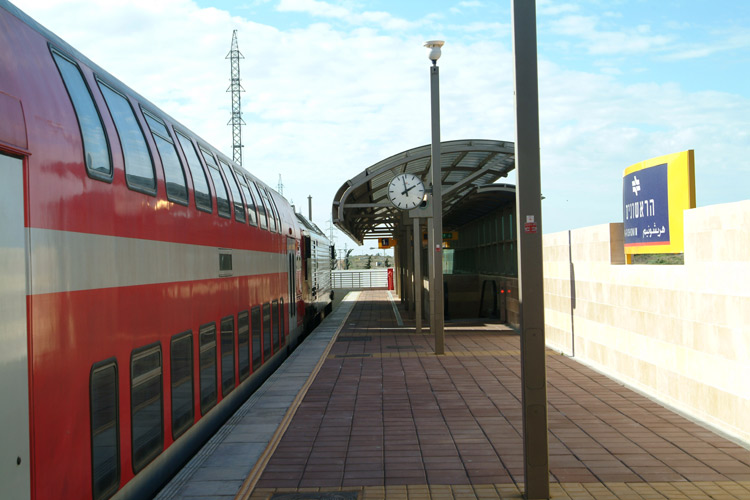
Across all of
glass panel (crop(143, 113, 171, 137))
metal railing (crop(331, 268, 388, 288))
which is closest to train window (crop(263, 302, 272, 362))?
glass panel (crop(143, 113, 171, 137))

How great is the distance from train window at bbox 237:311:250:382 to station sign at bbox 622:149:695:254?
5392mm

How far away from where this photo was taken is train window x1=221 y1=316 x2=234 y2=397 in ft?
27.5

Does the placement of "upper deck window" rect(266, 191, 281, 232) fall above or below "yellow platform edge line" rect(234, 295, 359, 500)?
above

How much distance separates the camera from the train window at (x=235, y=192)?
30.4 feet

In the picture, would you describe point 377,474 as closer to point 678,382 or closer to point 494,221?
point 678,382

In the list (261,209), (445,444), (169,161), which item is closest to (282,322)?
(261,209)

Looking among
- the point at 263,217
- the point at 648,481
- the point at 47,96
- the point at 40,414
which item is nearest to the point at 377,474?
the point at 648,481

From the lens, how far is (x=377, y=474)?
644 cm

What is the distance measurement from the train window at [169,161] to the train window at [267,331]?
15.8 ft

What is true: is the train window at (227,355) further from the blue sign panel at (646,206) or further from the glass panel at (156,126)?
the blue sign panel at (646,206)

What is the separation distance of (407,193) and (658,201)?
26.2ft

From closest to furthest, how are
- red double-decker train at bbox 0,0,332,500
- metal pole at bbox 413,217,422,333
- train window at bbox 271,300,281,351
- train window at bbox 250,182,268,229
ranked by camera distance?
red double-decker train at bbox 0,0,332,500 < train window at bbox 250,182,268,229 < train window at bbox 271,300,281,351 < metal pole at bbox 413,217,422,333

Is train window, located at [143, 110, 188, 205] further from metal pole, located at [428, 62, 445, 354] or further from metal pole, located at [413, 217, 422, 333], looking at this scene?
metal pole, located at [413, 217, 422, 333]

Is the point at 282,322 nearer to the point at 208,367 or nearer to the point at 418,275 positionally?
the point at 208,367
